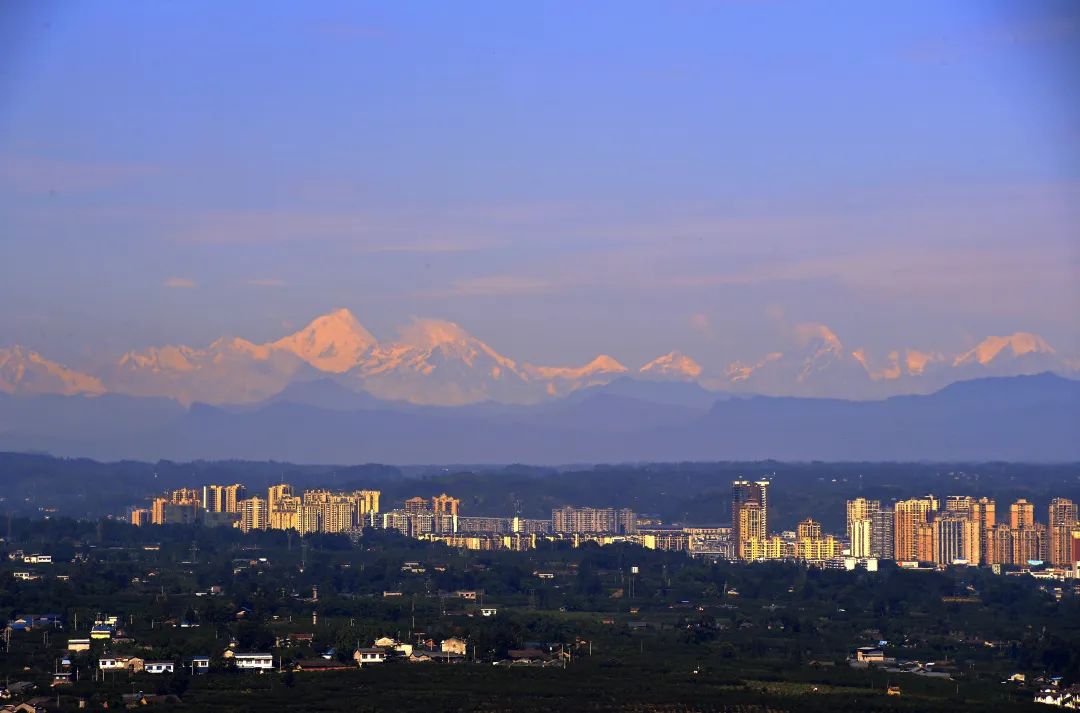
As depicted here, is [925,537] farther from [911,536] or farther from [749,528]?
[749,528]

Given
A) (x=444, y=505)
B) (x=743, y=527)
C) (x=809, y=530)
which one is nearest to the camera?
(x=809, y=530)

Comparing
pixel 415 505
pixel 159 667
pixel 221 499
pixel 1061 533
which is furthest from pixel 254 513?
pixel 159 667

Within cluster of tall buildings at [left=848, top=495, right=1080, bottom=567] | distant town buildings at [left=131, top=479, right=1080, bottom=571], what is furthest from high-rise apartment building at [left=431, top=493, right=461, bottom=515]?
cluster of tall buildings at [left=848, top=495, right=1080, bottom=567]

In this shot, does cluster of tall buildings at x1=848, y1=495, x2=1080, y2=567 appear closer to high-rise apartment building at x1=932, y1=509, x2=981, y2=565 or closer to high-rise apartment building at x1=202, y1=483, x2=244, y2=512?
high-rise apartment building at x1=932, y1=509, x2=981, y2=565

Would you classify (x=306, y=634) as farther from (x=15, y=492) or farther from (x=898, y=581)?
(x=15, y=492)

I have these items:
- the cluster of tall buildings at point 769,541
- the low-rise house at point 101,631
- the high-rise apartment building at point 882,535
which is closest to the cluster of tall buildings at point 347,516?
the cluster of tall buildings at point 769,541

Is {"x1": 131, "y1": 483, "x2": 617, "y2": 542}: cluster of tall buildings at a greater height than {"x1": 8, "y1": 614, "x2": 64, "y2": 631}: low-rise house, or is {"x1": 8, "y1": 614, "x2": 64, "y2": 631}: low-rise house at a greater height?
{"x1": 131, "y1": 483, "x2": 617, "y2": 542}: cluster of tall buildings

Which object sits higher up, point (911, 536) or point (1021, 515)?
point (1021, 515)
